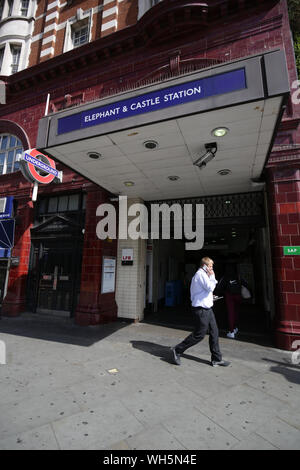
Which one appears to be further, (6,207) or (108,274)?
(6,207)

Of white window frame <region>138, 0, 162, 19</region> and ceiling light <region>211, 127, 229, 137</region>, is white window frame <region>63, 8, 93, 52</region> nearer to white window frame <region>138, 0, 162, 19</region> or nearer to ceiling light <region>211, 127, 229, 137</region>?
white window frame <region>138, 0, 162, 19</region>

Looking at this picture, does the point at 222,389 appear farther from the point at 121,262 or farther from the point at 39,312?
the point at 39,312

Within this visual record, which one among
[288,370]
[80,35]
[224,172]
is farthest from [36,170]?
[288,370]

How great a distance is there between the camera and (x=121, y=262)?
8500 mm

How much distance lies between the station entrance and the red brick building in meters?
0.07

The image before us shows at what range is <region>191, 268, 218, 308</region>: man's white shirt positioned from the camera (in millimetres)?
4406

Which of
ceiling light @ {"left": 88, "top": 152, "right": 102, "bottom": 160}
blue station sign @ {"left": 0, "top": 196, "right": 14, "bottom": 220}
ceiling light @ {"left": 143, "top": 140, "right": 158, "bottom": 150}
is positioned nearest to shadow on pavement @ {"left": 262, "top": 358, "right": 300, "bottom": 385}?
ceiling light @ {"left": 143, "top": 140, "right": 158, "bottom": 150}

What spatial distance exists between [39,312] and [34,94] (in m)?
9.55

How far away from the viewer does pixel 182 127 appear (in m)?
4.37

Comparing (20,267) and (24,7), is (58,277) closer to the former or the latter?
(20,267)

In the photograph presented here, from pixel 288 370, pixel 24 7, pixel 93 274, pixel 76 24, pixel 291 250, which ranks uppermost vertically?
pixel 24 7

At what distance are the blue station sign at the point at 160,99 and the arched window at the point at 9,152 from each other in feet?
24.3

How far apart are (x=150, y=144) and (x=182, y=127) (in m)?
0.86

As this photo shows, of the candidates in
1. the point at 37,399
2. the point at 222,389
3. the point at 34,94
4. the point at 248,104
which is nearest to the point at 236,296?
the point at 222,389
